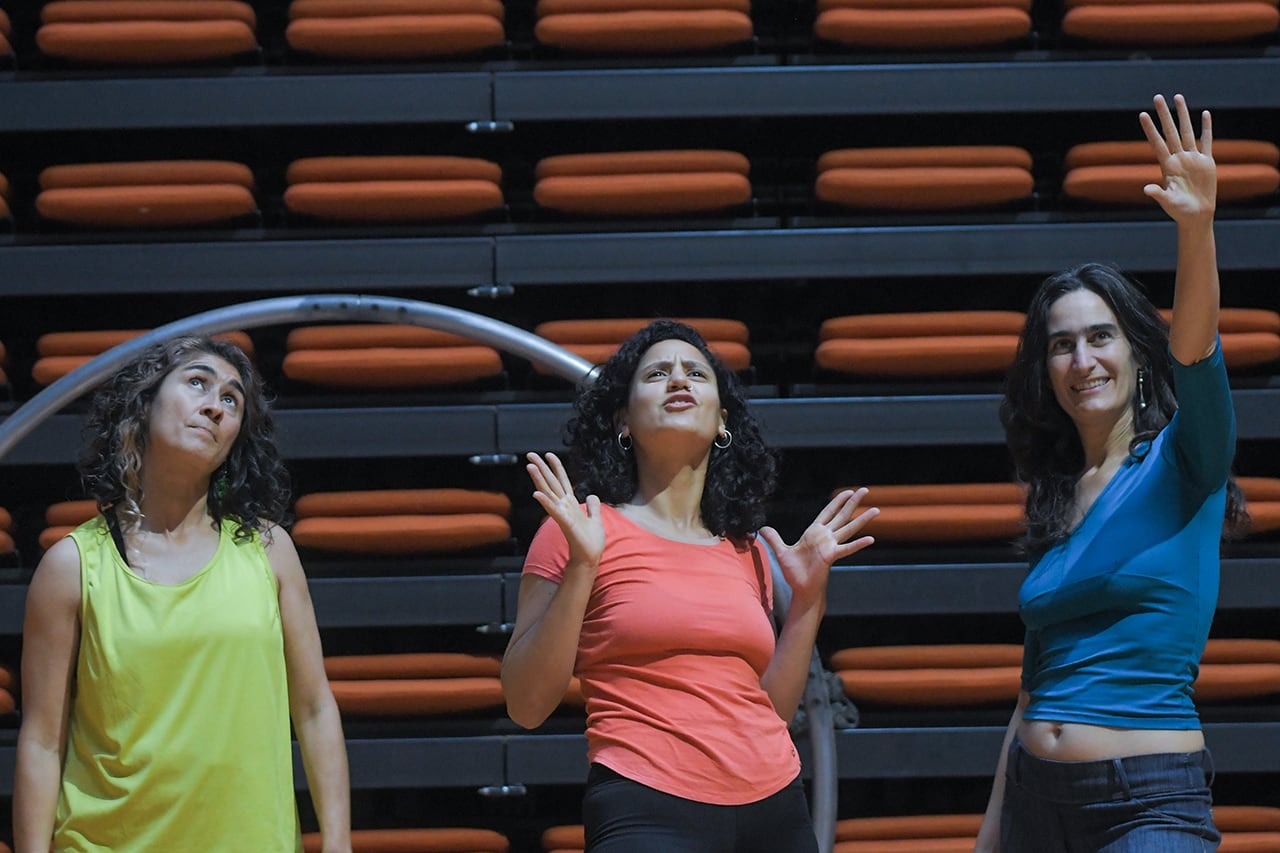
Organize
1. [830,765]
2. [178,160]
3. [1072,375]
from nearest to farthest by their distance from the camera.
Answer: [1072,375] → [830,765] → [178,160]

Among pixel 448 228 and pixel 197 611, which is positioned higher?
pixel 448 228

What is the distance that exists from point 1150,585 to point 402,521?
2.11 m

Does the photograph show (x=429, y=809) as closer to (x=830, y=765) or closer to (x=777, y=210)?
(x=830, y=765)

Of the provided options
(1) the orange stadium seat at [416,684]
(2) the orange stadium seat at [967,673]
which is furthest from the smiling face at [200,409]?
(2) the orange stadium seat at [967,673]

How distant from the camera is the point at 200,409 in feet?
6.96

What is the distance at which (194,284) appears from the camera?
3.63 m

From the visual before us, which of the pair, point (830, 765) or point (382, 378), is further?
point (382, 378)

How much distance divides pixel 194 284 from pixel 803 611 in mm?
2238

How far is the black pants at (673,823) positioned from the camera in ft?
5.80

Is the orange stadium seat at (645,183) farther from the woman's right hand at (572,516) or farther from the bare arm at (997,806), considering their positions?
the bare arm at (997,806)

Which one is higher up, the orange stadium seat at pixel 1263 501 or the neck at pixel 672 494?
the neck at pixel 672 494

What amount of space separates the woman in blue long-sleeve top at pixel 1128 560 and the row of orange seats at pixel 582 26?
72.6 inches

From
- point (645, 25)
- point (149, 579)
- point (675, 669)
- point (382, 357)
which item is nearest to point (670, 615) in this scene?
point (675, 669)

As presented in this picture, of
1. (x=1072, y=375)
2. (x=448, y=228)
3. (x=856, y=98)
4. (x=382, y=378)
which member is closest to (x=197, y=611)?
(x=1072, y=375)
